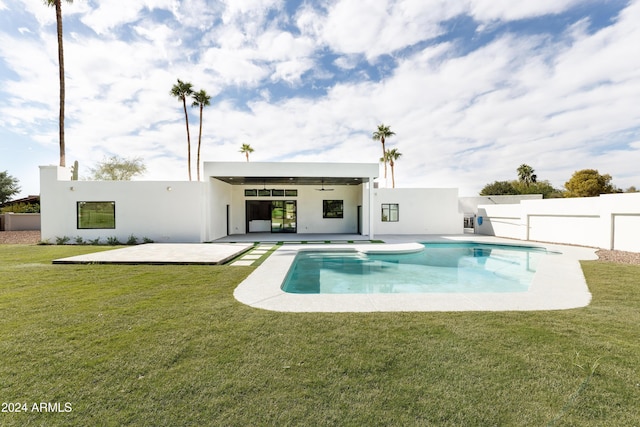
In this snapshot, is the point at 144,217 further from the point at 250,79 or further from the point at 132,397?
the point at 132,397

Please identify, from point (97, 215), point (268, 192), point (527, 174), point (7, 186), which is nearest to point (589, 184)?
point (527, 174)

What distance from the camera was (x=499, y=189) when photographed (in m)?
39.2

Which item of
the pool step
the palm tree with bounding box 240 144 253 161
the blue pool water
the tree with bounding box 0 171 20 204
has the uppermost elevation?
the palm tree with bounding box 240 144 253 161

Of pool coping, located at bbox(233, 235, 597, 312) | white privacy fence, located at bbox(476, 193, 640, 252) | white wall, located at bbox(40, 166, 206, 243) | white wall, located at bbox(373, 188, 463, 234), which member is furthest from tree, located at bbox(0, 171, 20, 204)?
white privacy fence, located at bbox(476, 193, 640, 252)

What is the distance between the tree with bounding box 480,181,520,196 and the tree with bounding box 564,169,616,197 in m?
6.00

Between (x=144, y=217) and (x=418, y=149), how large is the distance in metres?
19.4

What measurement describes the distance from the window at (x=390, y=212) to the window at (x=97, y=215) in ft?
46.6

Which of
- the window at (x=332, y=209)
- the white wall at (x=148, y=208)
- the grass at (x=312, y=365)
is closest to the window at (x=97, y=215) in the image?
the white wall at (x=148, y=208)

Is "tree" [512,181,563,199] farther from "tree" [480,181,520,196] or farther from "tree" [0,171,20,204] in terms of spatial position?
"tree" [0,171,20,204]

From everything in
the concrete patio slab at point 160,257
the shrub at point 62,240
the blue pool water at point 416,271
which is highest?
the shrub at point 62,240

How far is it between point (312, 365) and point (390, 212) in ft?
49.9

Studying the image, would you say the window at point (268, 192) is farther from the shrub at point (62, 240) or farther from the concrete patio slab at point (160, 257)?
the shrub at point (62, 240)

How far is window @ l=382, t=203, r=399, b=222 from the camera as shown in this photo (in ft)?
55.9

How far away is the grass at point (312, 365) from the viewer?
202 centimetres
